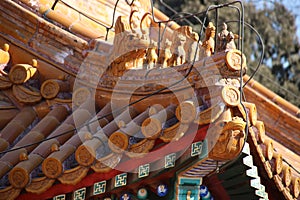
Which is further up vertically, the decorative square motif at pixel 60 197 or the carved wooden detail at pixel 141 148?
the carved wooden detail at pixel 141 148

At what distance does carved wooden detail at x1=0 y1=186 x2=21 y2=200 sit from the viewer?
999 centimetres

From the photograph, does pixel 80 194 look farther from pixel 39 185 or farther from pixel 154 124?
pixel 154 124

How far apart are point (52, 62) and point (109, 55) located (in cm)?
88

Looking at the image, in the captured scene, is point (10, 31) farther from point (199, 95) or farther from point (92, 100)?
point (199, 95)

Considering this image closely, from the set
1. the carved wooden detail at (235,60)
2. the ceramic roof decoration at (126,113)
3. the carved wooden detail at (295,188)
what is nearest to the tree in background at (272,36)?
the ceramic roof decoration at (126,113)

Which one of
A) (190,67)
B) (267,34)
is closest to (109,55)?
(190,67)

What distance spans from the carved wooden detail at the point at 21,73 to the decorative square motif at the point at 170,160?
251cm

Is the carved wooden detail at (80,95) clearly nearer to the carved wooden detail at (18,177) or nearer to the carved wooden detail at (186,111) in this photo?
the carved wooden detail at (18,177)

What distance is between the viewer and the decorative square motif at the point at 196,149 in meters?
9.21

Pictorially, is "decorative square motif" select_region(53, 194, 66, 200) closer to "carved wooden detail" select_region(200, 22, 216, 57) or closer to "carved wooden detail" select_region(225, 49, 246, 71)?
"carved wooden detail" select_region(200, 22, 216, 57)

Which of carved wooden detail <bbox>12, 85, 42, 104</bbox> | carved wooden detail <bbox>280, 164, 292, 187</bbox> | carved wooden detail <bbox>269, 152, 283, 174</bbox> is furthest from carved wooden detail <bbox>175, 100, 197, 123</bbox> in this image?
carved wooden detail <bbox>12, 85, 42, 104</bbox>

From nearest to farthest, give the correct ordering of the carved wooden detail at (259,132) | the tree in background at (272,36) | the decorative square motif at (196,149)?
the decorative square motif at (196,149), the carved wooden detail at (259,132), the tree in background at (272,36)

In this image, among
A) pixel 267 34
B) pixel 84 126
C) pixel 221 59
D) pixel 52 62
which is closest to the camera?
pixel 221 59

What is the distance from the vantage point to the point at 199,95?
31.0 feet
